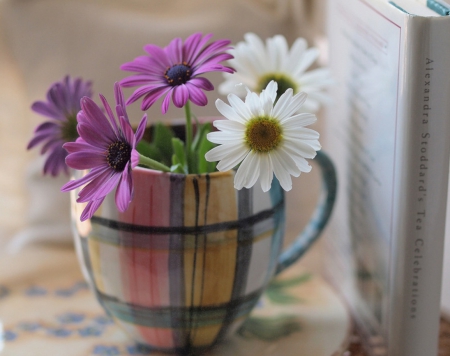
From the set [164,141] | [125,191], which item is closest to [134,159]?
[125,191]

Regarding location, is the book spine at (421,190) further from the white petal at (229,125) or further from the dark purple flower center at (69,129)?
the dark purple flower center at (69,129)

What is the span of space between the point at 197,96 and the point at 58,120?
0.47 feet

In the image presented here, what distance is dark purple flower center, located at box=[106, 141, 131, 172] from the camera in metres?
0.32

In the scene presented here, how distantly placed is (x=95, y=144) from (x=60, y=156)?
0.10 m

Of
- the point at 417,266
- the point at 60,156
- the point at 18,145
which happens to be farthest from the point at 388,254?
the point at 18,145

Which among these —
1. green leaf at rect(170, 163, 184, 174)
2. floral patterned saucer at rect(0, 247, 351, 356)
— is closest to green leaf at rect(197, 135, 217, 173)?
green leaf at rect(170, 163, 184, 174)

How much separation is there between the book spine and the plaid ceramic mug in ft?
0.28

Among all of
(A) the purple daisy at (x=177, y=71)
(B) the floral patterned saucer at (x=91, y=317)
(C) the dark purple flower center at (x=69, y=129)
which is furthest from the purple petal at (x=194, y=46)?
(B) the floral patterned saucer at (x=91, y=317)

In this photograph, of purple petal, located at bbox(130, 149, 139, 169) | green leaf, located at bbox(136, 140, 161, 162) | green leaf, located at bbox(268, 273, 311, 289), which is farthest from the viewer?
green leaf, located at bbox(268, 273, 311, 289)

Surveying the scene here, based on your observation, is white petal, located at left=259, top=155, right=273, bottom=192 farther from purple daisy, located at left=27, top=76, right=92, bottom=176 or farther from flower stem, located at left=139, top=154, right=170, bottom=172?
purple daisy, located at left=27, top=76, right=92, bottom=176

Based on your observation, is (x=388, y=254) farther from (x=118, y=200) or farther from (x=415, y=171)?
(x=118, y=200)

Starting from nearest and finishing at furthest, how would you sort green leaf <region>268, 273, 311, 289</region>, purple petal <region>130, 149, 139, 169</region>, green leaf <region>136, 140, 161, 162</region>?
1. purple petal <region>130, 149, 139, 169</region>
2. green leaf <region>136, 140, 161, 162</region>
3. green leaf <region>268, 273, 311, 289</region>

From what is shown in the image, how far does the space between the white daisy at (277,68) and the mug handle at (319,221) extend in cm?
6

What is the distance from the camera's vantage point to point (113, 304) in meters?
0.40
